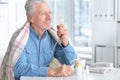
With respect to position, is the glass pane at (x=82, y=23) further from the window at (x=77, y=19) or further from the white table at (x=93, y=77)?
the white table at (x=93, y=77)

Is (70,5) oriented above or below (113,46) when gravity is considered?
above

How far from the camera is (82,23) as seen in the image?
497cm

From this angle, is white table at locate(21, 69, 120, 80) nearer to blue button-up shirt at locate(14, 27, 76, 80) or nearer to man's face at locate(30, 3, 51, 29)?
blue button-up shirt at locate(14, 27, 76, 80)

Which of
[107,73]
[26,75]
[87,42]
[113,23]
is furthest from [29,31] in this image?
[87,42]

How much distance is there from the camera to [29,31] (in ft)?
6.89

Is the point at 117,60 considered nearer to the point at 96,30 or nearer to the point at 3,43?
the point at 96,30

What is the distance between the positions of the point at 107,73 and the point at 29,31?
64 cm

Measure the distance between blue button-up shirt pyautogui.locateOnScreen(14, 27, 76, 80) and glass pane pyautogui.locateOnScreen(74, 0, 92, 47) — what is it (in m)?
2.72

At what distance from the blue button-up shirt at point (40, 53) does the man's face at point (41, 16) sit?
0.23 feet

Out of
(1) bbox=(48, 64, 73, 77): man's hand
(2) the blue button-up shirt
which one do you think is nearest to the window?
(2) the blue button-up shirt

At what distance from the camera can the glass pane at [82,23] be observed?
4.89 meters

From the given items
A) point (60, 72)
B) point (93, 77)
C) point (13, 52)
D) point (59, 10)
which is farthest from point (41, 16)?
point (59, 10)

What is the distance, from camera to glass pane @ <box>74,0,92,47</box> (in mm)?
4887

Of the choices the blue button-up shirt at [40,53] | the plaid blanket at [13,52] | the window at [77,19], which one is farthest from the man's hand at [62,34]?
the window at [77,19]
